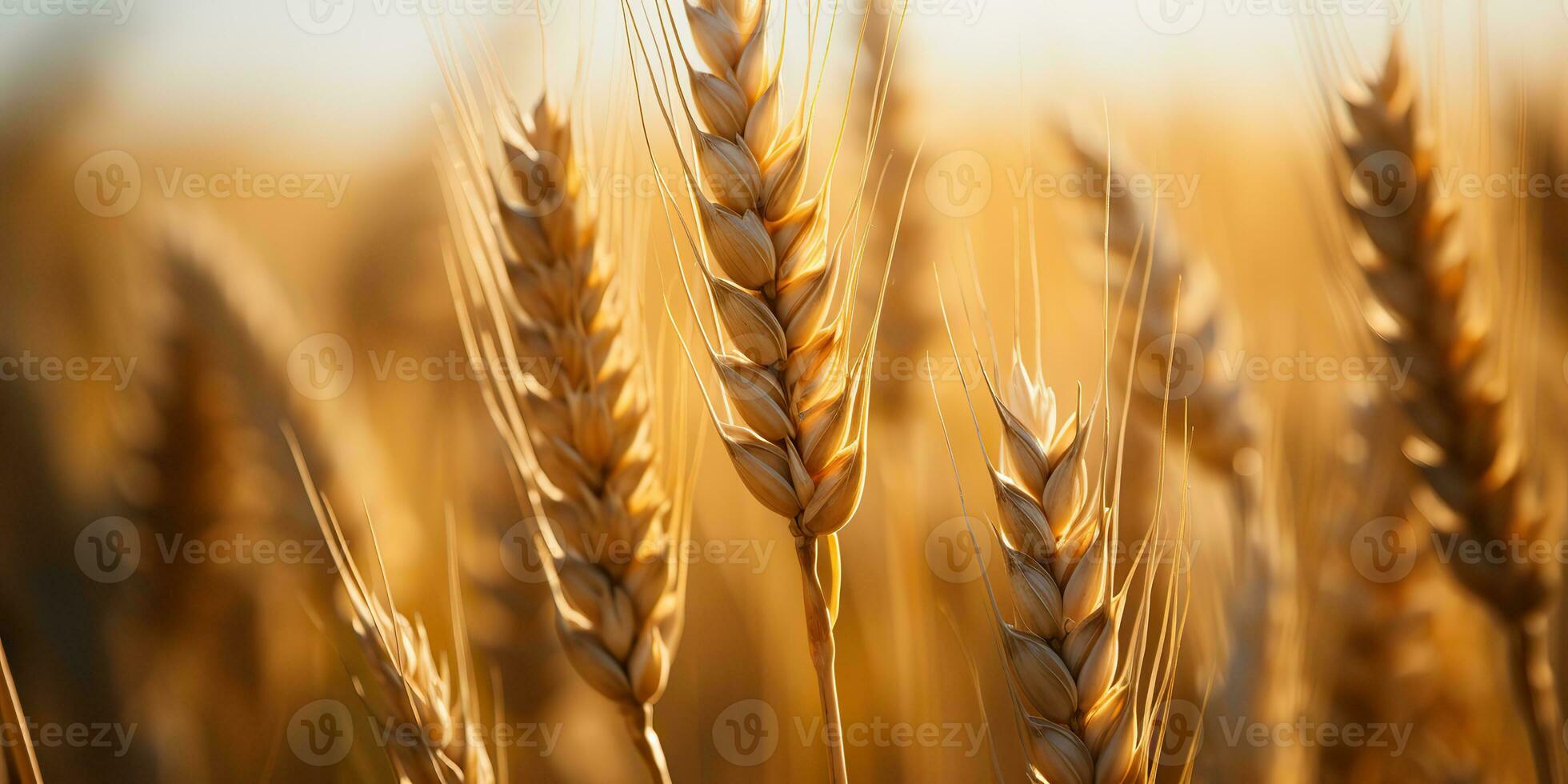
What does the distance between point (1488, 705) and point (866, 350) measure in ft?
4.46

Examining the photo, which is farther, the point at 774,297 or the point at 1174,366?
the point at 1174,366

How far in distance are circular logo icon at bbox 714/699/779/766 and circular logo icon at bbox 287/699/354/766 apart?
0.63 meters

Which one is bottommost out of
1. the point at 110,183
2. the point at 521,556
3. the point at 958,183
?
the point at 521,556

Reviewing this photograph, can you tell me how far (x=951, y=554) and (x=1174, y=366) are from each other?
520 millimetres

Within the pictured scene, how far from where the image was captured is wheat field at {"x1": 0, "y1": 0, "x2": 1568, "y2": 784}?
76cm

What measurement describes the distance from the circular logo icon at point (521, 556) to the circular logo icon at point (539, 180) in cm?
64

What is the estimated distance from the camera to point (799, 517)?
72cm

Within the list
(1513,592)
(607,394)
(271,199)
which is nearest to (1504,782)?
(1513,592)

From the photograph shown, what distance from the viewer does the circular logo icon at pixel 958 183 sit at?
1604mm

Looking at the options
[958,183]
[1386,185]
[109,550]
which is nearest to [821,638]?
[1386,185]

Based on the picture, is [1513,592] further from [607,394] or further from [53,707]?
[53,707]

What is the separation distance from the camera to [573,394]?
849 millimetres

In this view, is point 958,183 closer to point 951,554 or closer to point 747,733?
point 951,554

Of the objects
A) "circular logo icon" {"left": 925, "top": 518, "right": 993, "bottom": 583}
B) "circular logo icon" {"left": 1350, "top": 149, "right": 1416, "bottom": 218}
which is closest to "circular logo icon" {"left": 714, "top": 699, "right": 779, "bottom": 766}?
"circular logo icon" {"left": 925, "top": 518, "right": 993, "bottom": 583}
